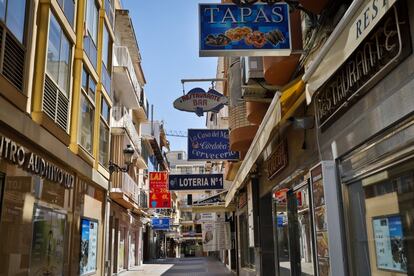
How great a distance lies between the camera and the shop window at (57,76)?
11.8 metres

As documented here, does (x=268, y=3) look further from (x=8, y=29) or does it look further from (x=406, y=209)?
(x=8, y=29)

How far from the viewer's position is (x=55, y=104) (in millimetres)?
12352

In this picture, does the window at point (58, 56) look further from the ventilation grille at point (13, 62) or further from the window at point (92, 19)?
the window at point (92, 19)

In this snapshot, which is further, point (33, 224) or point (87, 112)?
point (87, 112)

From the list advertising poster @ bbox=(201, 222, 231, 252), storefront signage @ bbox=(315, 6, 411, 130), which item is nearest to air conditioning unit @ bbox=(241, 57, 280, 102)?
storefront signage @ bbox=(315, 6, 411, 130)

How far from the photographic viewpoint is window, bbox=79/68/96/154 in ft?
49.5

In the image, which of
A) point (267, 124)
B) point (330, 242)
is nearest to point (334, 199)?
point (330, 242)

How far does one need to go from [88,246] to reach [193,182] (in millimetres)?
5299

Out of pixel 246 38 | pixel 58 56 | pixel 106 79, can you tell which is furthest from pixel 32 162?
pixel 106 79

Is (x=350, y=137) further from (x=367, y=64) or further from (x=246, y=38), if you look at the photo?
(x=246, y=38)

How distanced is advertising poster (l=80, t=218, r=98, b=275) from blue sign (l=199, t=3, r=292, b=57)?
Answer: 9.64m

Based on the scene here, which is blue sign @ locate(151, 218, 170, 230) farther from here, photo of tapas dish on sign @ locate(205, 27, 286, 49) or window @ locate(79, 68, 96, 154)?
photo of tapas dish on sign @ locate(205, 27, 286, 49)

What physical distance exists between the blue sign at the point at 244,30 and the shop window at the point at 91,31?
899cm

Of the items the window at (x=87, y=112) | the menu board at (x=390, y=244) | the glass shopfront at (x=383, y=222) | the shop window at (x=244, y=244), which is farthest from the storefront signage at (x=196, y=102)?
the menu board at (x=390, y=244)
